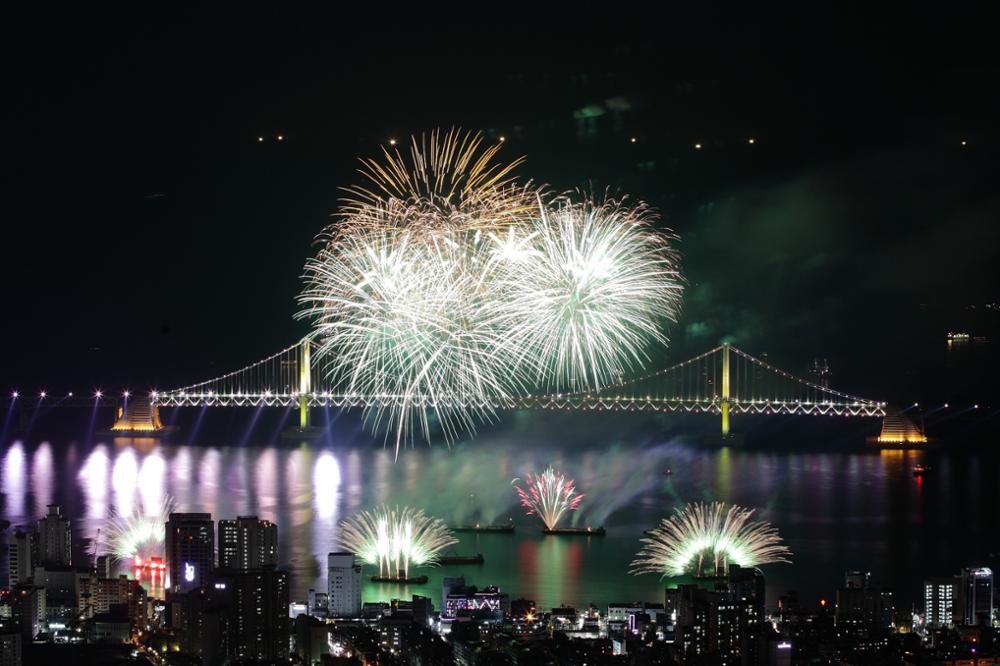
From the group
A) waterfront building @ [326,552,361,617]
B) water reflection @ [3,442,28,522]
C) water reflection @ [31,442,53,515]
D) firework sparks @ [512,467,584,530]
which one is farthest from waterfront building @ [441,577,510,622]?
water reflection @ [31,442,53,515]

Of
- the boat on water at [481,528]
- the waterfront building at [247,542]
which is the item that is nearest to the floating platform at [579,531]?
the boat on water at [481,528]

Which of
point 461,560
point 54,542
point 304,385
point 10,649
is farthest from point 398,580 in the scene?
point 304,385

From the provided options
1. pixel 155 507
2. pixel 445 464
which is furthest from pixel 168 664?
pixel 445 464

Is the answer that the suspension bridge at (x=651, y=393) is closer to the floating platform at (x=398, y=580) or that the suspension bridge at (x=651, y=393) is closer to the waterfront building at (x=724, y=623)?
the floating platform at (x=398, y=580)

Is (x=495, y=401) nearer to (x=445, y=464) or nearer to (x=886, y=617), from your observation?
(x=445, y=464)

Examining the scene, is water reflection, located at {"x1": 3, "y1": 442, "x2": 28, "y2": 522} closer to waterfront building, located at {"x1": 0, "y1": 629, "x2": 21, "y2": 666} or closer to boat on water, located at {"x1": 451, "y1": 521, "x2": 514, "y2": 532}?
boat on water, located at {"x1": 451, "y1": 521, "x2": 514, "y2": 532}

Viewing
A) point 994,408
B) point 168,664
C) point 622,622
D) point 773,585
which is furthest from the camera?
point 994,408
